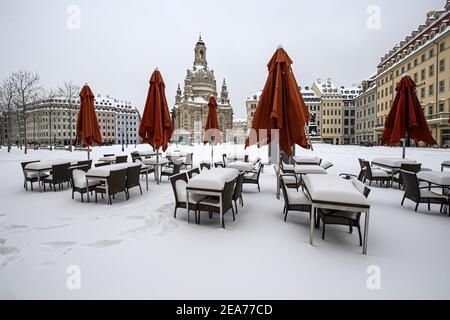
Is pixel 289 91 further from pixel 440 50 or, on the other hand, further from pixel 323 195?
pixel 440 50

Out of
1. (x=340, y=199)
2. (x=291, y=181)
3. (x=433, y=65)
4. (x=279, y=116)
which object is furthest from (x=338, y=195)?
(x=433, y=65)

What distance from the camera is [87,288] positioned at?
9.75 feet

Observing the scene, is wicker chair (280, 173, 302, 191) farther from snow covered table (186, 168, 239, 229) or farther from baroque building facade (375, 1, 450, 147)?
baroque building facade (375, 1, 450, 147)

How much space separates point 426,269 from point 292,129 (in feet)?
11.7

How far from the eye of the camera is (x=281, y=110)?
5820 mm

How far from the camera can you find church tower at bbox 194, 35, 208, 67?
108 m

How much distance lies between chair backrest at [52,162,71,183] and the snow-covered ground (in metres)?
2.06

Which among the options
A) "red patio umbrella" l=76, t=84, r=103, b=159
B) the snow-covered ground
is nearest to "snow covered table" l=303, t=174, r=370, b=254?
the snow-covered ground

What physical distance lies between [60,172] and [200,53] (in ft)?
370

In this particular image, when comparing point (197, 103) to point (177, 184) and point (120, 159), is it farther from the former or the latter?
point (177, 184)

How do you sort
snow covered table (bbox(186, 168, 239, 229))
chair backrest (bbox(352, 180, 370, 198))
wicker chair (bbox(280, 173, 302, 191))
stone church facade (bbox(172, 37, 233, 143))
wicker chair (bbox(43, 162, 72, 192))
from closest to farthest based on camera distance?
chair backrest (bbox(352, 180, 370, 198))
snow covered table (bbox(186, 168, 239, 229))
wicker chair (bbox(280, 173, 302, 191))
wicker chair (bbox(43, 162, 72, 192))
stone church facade (bbox(172, 37, 233, 143))

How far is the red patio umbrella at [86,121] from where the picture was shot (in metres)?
→ 9.66

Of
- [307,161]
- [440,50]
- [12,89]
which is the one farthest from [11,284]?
[440,50]

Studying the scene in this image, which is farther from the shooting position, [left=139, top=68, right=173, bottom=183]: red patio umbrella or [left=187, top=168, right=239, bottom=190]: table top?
[left=139, top=68, right=173, bottom=183]: red patio umbrella
